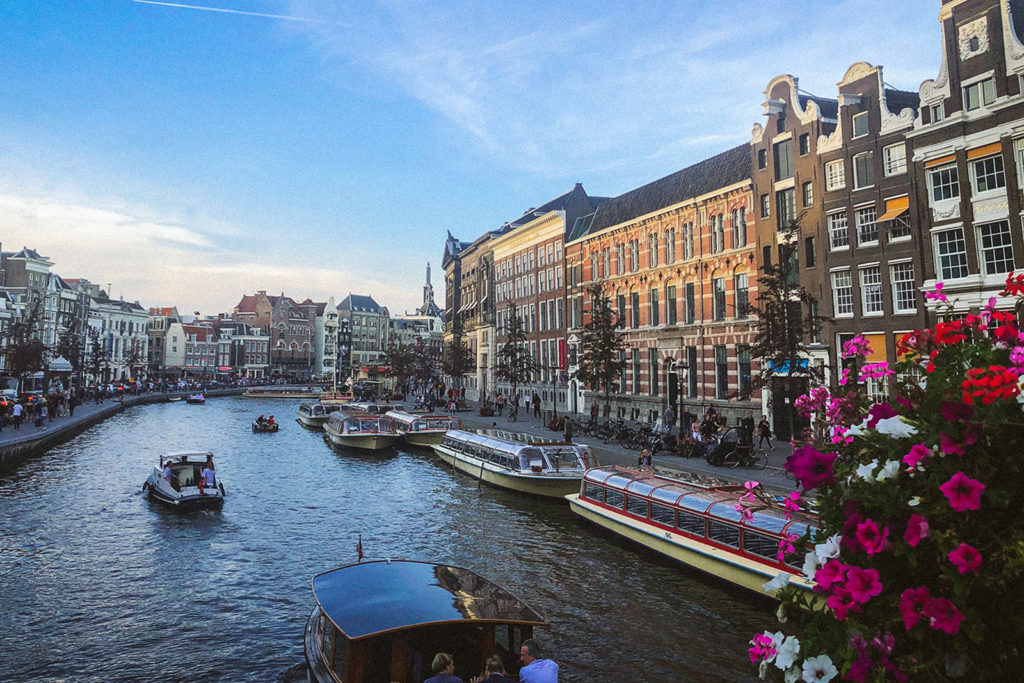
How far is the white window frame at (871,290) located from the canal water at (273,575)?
A: 19565 millimetres

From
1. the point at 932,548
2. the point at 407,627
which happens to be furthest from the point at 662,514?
the point at 932,548

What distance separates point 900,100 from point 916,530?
131ft

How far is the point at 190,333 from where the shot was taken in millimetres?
151125

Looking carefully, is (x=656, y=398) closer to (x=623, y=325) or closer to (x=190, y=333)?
(x=623, y=325)

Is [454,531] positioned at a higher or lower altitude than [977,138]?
lower

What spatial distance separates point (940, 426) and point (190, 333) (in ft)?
551

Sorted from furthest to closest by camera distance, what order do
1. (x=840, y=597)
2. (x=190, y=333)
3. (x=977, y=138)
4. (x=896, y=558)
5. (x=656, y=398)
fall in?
1. (x=190, y=333)
2. (x=656, y=398)
3. (x=977, y=138)
4. (x=896, y=558)
5. (x=840, y=597)

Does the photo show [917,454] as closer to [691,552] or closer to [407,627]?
[407,627]

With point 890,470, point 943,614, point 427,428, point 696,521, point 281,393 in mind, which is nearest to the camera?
point 943,614

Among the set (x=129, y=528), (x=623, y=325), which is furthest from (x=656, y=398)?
(x=129, y=528)

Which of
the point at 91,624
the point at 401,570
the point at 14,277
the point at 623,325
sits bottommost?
the point at 91,624

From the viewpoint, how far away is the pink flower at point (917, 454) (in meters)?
3.47

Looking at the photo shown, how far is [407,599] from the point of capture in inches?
385

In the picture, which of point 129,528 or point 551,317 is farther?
point 551,317
